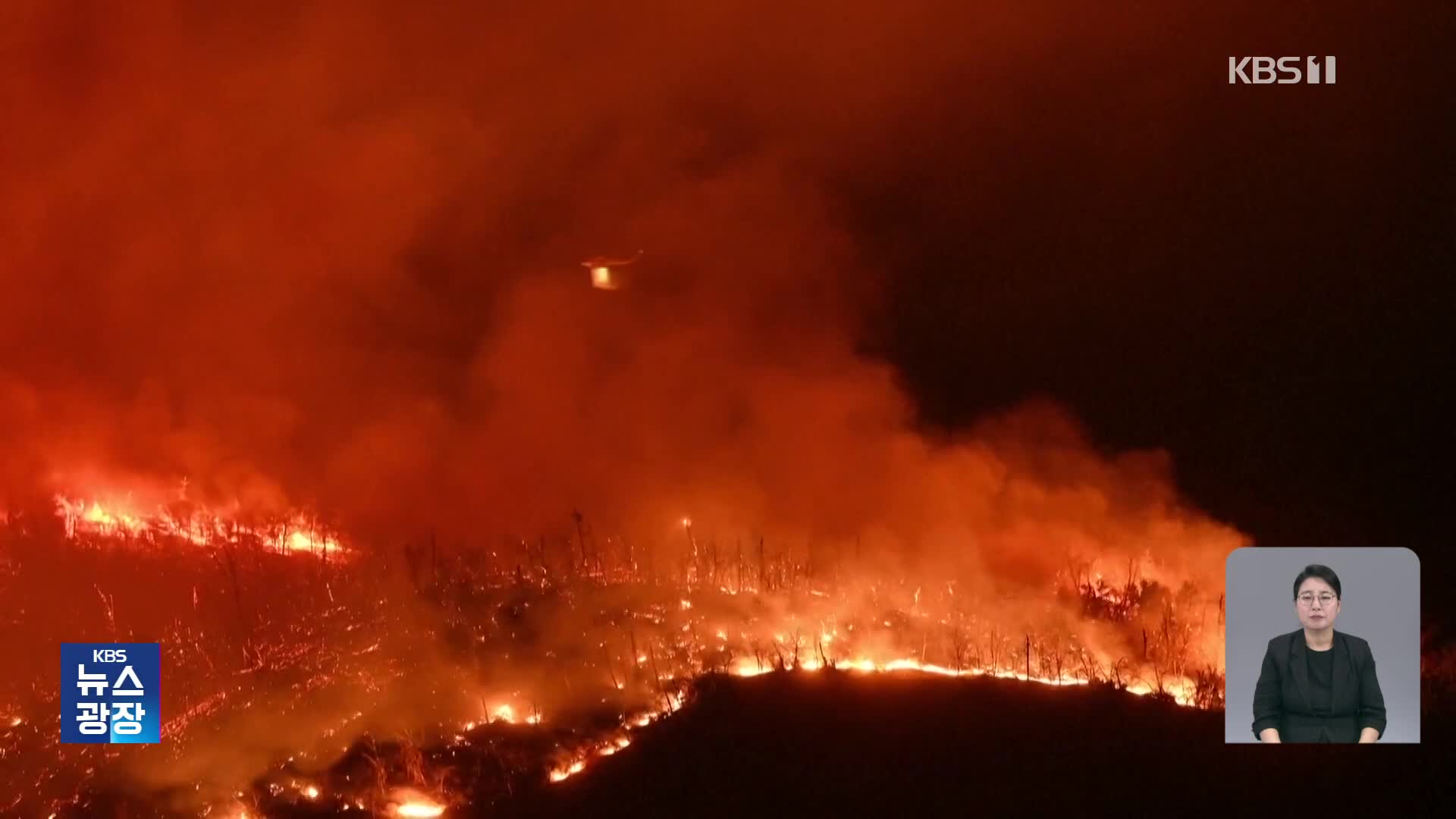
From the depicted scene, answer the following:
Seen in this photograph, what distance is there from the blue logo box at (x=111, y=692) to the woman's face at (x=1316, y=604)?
639 cm

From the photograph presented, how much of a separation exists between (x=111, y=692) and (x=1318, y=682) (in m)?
6.83

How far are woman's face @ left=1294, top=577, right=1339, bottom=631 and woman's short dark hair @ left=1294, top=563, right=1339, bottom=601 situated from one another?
0.06 ft

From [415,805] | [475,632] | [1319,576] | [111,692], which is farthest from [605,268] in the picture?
[1319,576]

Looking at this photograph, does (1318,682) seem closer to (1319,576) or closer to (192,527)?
(1319,576)

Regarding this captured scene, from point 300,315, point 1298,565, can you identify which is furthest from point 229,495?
point 1298,565

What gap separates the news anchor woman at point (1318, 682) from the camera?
5469mm

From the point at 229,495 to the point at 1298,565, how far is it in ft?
28.7

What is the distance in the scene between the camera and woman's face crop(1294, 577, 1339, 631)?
554cm

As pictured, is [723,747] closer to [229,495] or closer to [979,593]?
[979,593]

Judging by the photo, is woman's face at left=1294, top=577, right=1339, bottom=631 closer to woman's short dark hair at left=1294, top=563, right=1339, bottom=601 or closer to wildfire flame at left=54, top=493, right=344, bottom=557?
woman's short dark hair at left=1294, top=563, right=1339, bottom=601

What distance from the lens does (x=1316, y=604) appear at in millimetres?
5559

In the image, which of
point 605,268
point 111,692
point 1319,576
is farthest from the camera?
point 605,268

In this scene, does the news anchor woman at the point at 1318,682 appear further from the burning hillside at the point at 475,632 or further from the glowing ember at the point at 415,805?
the glowing ember at the point at 415,805

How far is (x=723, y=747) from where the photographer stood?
19.1 ft
